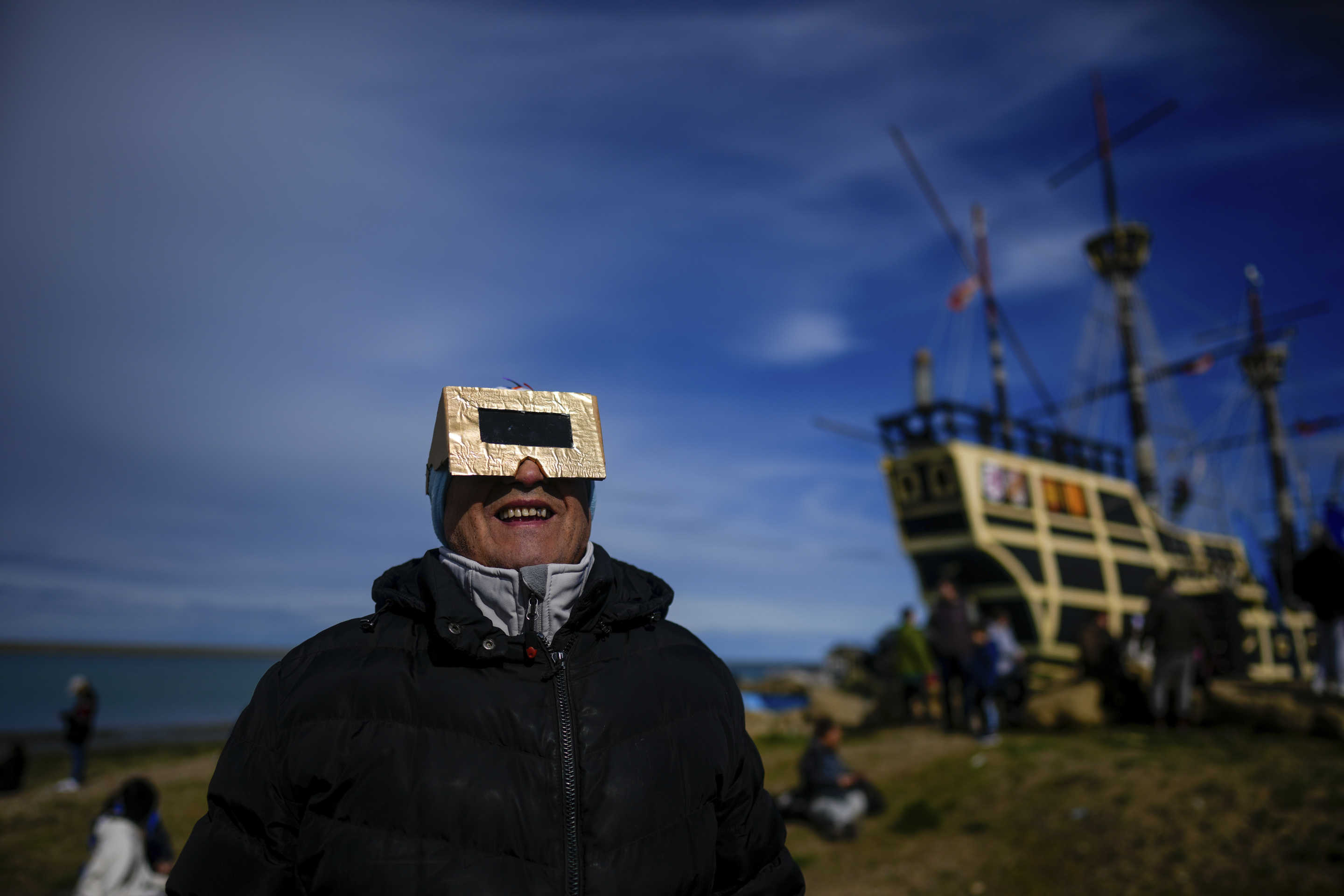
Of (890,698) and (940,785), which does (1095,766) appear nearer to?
(940,785)

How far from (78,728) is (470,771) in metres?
15.1

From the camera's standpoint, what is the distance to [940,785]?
31.7 ft

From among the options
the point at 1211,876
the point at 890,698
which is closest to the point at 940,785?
the point at 1211,876

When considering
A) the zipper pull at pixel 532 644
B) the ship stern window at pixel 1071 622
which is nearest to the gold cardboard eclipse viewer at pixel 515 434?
the zipper pull at pixel 532 644

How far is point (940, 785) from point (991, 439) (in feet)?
34.2

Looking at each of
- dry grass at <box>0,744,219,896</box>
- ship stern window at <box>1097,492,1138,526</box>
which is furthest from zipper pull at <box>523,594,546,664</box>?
ship stern window at <box>1097,492,1138,526</box>

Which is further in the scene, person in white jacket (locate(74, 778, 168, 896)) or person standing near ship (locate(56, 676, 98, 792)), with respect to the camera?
person standing near ship (locate(56, 676, 98, 792))

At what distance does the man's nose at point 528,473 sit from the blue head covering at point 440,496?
0.58 ft

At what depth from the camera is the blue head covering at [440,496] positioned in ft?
7.36

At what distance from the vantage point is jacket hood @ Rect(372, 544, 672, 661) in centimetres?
193

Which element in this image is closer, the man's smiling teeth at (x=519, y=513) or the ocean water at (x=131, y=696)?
the man's smiling teeth at (x=519, y=513)

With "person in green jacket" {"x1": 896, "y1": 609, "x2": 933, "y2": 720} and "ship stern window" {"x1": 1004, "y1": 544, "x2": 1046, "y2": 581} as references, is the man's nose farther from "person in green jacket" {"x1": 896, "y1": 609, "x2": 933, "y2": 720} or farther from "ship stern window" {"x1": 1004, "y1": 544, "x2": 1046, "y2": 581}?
"ship stern window" {"x1": 1004, "y1": 544, "x2": 1046, "y2": 581}

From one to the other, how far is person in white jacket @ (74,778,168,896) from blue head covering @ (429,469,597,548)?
4072 millimetres

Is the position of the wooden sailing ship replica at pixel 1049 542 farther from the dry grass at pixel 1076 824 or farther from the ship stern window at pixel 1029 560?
the dry grass at pixel 1076 824
